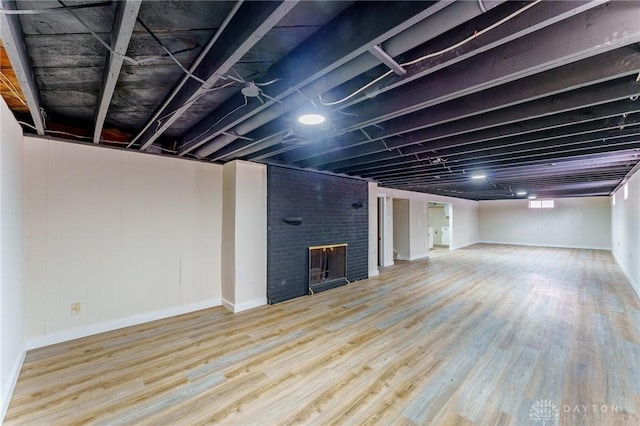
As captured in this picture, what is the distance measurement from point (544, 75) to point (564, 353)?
272 cm

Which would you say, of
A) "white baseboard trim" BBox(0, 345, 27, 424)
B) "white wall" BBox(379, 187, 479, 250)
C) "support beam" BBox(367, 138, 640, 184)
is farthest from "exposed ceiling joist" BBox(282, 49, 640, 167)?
"white wall" BBox(379, 187, 479, 250)

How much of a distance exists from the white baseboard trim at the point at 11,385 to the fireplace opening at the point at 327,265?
3.51 metres

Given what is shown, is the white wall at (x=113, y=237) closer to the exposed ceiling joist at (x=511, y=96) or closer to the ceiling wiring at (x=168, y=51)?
the exposed ceiling joist at (x=511, y=96)

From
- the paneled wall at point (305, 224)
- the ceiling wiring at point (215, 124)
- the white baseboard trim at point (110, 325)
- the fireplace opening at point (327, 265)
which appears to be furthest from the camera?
the fireplace opening at point (327, 265)

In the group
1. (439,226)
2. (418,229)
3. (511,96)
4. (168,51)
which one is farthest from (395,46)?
(439,226)

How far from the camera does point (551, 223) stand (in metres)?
12.4

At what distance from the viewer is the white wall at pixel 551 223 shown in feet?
37.3

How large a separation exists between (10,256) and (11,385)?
3.33 feet

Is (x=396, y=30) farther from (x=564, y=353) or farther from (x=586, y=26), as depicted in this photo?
(x=564, y=353)

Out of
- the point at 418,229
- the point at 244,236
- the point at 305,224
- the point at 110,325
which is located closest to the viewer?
the point at 110,325

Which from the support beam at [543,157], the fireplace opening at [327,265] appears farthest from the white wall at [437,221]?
the fireplace opening at [327,265]

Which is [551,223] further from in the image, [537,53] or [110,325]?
[110,325]

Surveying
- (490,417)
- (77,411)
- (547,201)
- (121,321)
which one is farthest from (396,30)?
(547,201)

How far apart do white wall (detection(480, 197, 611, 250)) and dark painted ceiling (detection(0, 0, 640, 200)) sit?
37.3 feet
